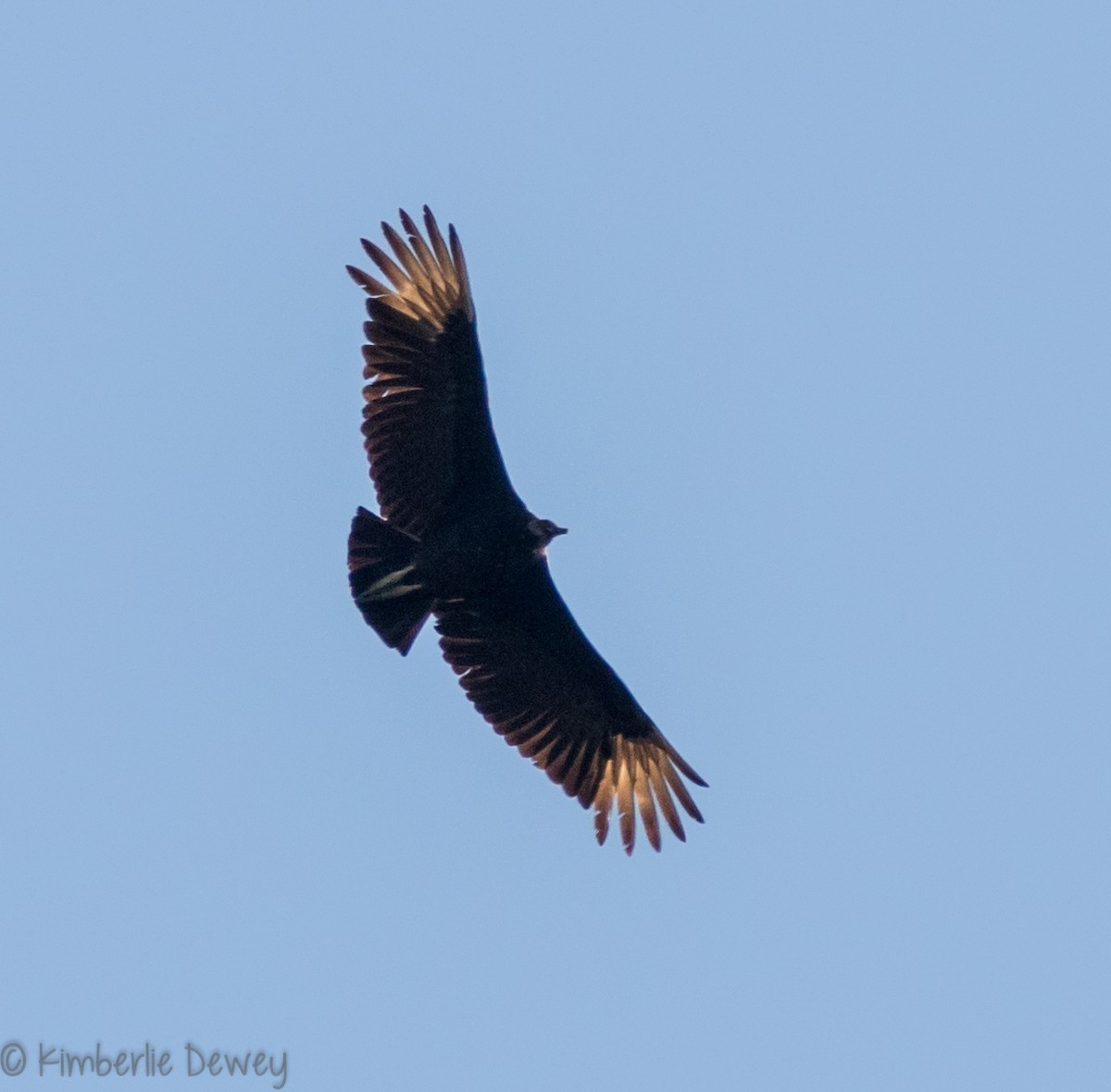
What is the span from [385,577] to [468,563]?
573 millimetres

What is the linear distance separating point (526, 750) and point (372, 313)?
331 cm

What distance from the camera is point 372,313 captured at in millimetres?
10336

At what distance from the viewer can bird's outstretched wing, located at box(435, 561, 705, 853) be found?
1060cm

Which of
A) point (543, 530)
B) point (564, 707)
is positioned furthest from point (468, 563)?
point (564, 707)

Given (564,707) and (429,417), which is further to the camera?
(564,707)

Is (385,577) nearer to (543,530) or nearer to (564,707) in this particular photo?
(543,530)

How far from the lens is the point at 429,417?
33.4ft

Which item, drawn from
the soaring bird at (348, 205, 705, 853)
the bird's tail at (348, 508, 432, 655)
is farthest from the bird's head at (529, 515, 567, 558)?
the bird's tail at (348, 508, 432, 655)

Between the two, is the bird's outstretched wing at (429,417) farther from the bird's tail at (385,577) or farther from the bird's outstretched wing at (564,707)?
the bird's outstretched wing at (564,707)

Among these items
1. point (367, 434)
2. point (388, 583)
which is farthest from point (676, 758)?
point (367, 434)

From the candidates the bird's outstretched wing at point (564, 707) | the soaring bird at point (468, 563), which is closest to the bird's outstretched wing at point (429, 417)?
the soaring bird at point (468, 563)

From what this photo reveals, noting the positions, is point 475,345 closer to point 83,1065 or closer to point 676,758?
point 676,758

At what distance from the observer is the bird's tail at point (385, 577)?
389 inches

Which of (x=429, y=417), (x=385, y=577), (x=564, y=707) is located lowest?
(x=564, y=707)
